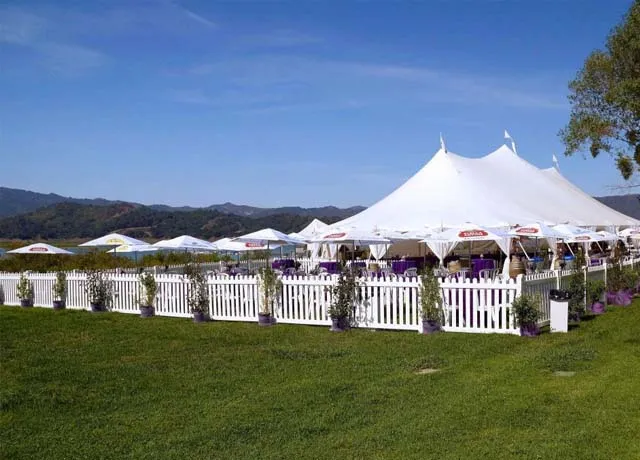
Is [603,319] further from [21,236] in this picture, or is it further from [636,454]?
[21,236]

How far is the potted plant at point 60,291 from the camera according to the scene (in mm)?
17938

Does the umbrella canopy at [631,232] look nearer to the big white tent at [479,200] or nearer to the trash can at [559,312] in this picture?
the big white tent at [479,200]

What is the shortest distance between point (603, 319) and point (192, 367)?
8388mm

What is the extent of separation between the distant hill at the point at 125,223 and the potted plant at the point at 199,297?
240ft

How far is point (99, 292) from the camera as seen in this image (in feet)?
55.7

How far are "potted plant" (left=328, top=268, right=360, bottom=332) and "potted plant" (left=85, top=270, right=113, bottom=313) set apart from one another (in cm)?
670

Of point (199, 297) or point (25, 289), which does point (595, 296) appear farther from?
point (25, 289)

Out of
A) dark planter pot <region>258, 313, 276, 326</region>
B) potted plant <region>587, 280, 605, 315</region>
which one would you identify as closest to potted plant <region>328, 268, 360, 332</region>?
dark planter pot <region>258, 313, 276, 326</region>

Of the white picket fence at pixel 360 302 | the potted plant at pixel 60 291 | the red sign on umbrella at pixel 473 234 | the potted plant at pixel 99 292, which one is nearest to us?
the white picket fence at pixel 360 302

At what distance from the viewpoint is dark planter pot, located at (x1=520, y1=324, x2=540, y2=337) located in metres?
11.6

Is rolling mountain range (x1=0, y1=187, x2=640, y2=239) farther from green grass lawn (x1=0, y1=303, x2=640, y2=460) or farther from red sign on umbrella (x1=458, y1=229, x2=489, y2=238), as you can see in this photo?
green grass lawn (x1=0, y1=303, x2=640, y2=460)

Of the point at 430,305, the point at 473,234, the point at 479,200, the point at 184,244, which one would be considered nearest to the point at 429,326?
the point at 430,305

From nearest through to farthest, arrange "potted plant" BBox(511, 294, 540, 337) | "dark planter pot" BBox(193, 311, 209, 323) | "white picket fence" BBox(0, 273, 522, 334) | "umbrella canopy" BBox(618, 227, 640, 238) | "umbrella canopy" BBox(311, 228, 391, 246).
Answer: "potted plant" BBox(511, 294, 540, 337) < "white picket fence" BBox(0, 273, 522, 334) < "dark planter pot" BBox(193, 311, 209, 323) < "umbrella canopy" BBox(311, 228, 391, 246) < "umbrella canopy" BBox(618, 227, 640, 238)

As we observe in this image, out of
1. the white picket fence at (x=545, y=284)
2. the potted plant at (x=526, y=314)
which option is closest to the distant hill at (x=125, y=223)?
the white picket fence at (x=545, y=284)
